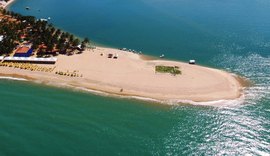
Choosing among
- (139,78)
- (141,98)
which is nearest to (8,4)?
(139,78)

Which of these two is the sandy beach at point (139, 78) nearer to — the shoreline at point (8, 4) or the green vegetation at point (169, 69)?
the green vegetation at point (169, 69)

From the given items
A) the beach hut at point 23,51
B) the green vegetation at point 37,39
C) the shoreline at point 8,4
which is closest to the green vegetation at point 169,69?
the green vegetation at point 37,39

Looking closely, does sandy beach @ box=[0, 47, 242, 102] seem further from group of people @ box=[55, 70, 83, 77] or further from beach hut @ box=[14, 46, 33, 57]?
beach hut @ box=[14, 46, 33, 57]

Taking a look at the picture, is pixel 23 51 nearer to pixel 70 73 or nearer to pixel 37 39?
pixel 37 39

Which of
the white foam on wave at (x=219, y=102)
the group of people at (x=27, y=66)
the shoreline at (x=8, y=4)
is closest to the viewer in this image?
the white foam on wave at (x=219, y=102)

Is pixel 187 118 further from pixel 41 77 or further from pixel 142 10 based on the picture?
pixel 142 10

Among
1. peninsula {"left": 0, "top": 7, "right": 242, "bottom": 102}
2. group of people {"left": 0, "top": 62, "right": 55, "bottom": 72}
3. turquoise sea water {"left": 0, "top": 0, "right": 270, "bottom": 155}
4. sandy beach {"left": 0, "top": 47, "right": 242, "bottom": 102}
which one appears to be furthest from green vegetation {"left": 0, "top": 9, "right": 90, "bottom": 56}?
turquoise sea water {"left": 0, "top": 0, "right": 270, "bottom": 155}
